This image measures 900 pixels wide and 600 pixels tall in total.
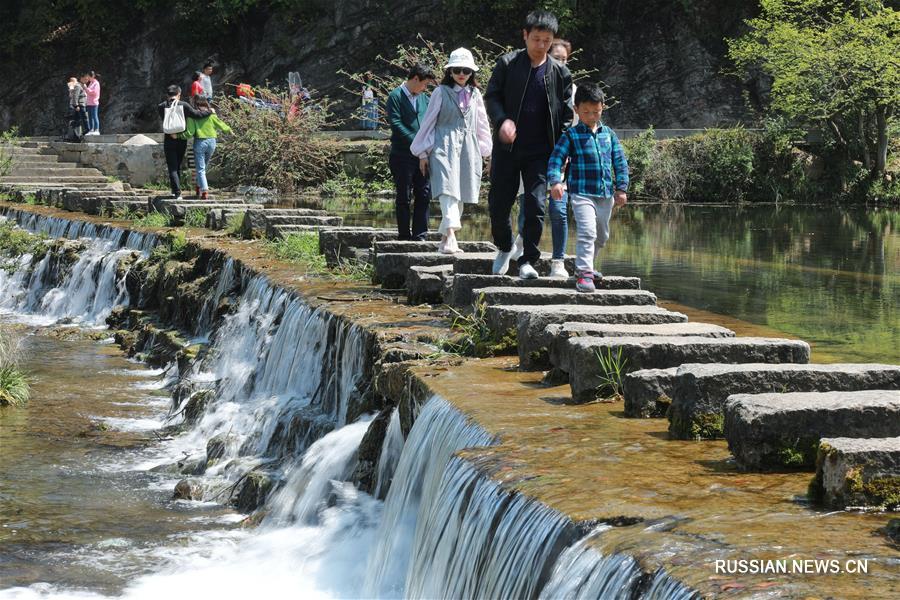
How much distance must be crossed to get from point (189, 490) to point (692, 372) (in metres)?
4.55

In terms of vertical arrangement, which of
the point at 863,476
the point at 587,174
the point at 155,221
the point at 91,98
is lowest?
the point at 863,476

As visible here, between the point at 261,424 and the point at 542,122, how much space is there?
131 inches

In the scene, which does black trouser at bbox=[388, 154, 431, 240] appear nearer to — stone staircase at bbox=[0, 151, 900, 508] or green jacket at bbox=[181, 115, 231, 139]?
stone staircase at bbox=[0, 151, 900, 508]

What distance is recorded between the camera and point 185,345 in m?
14.1

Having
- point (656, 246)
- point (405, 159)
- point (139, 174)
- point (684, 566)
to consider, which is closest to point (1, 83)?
point (139, 174)

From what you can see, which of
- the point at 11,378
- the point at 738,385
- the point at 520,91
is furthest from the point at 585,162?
the point at 11,378

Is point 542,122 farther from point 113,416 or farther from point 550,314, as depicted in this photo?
point 113,416

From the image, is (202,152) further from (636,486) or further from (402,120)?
(636,486)

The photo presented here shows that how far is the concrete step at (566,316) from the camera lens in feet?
24.7

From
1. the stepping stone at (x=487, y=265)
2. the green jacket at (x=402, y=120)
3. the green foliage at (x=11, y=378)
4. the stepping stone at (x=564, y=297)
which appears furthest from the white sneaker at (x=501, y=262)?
the green foliage at (x=11, y=378)

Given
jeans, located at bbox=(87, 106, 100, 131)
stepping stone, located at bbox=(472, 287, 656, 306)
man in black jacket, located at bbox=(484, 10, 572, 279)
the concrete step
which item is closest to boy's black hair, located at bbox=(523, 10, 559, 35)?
man in black jacket, located at bbox=(484, 10, 572, 279)

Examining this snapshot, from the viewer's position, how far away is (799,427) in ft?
17.0

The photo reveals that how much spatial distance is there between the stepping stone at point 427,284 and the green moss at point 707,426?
14.8 ft

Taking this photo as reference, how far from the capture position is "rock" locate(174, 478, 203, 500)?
9109 mm
